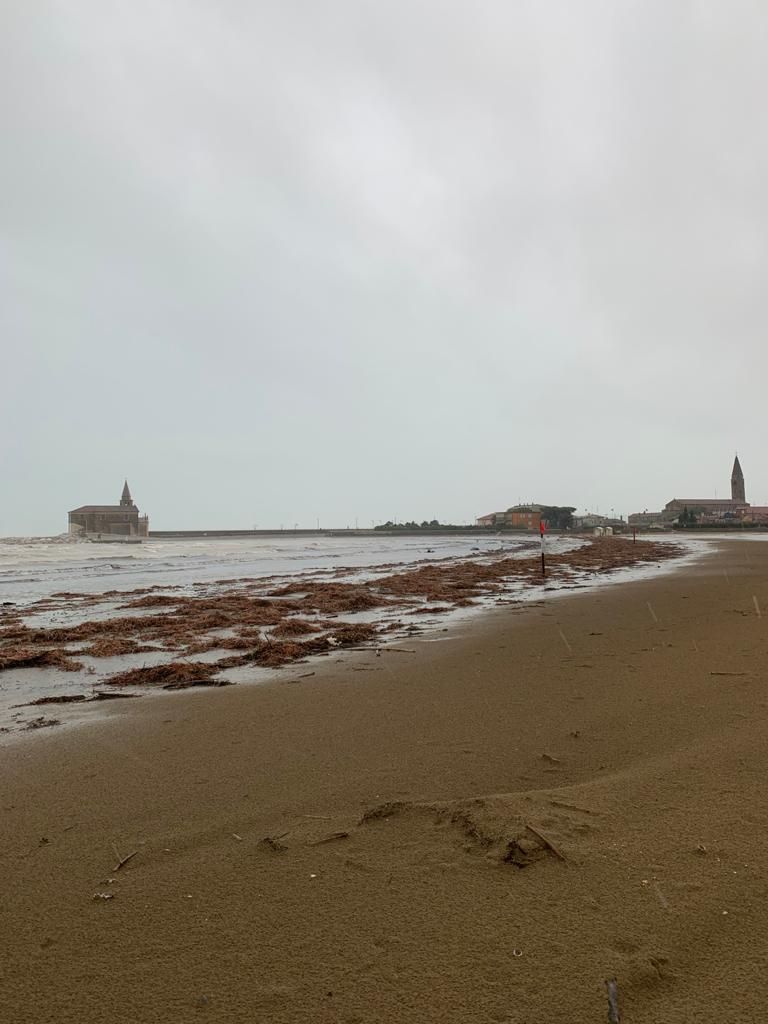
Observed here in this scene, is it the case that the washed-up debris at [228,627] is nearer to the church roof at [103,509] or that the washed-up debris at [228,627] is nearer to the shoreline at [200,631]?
the shoreline at [200,631]

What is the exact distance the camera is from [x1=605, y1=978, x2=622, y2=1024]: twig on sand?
1.68m

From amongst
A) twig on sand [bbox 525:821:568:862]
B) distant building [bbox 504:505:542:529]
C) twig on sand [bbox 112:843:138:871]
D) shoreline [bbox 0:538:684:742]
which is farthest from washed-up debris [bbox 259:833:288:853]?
distant building [bbox 504:505:542:529]

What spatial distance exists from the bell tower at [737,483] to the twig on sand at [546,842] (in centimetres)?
17547

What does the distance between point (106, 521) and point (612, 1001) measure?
165 metres

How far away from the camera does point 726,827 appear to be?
270 centimetres

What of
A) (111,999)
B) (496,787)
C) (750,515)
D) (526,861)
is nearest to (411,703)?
(496,787)

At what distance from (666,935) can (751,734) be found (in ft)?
7.95

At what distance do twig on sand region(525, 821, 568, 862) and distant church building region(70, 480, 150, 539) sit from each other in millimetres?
157161

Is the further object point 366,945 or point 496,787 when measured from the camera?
point 496,787

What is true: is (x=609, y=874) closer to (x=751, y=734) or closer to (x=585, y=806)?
(x=585, y=806)

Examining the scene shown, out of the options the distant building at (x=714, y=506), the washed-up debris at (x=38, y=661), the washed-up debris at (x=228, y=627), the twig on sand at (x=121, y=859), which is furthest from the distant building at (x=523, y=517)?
the twig on sand at (x=121, y=859)

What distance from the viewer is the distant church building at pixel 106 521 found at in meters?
148

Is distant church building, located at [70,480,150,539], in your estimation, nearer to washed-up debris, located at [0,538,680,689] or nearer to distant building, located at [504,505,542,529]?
distant building, located at [504,505,542,529]

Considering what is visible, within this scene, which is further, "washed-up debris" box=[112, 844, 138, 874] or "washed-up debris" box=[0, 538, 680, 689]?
"washed-up debris" box=[0, 538, 680, 689]
